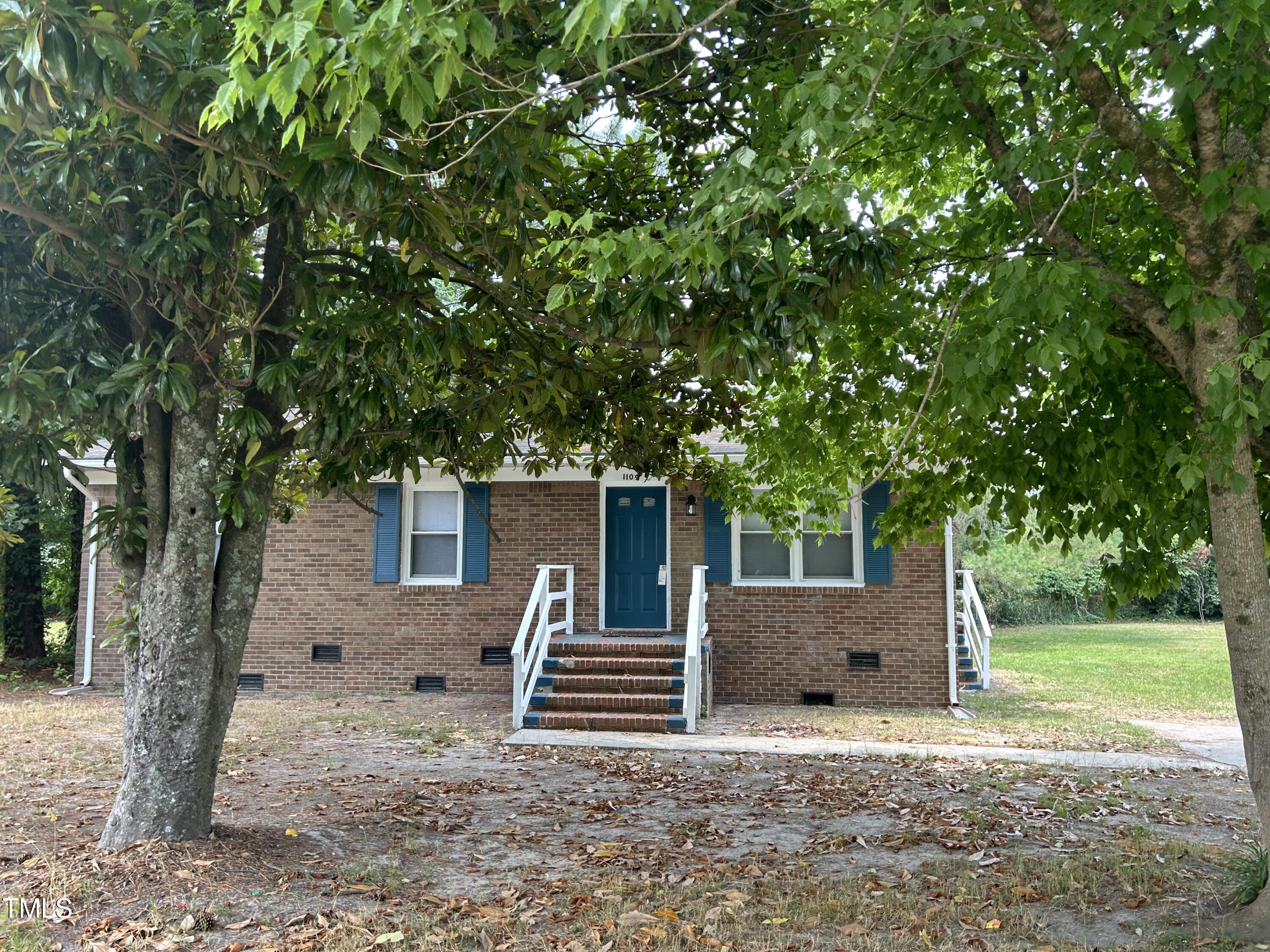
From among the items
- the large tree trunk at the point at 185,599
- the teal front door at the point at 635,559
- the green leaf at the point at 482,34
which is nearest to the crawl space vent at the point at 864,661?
the teal front door at the point at 635,559

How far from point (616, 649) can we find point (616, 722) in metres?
1.27

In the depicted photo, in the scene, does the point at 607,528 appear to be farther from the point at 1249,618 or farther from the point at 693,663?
the point at 1249,618

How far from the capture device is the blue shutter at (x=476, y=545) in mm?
13469

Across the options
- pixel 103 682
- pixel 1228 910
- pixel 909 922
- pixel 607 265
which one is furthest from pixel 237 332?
pixel 103 682

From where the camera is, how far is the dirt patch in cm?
452

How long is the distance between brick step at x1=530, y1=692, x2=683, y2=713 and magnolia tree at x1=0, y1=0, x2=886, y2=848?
5095 mm

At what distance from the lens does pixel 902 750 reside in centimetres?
934

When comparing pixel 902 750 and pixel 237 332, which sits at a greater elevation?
pixel 237 332

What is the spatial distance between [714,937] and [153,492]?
3900mm

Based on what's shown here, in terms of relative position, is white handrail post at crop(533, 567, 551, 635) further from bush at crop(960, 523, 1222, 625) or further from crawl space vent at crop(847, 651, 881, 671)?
bush at crop(960, 523, 1222, 625)

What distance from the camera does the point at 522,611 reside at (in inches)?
523

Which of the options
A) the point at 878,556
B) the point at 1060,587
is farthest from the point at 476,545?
the point at 1060,587


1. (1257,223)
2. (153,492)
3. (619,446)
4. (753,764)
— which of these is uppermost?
(1257,223)

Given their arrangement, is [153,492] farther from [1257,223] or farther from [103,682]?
[103,682]
